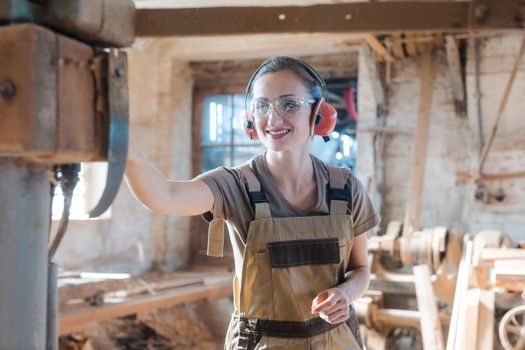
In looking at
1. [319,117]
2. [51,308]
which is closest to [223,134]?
[319,117]

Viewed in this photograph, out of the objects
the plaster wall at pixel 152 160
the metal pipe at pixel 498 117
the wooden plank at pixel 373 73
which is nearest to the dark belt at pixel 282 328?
the metal pipe at pixel 498 117

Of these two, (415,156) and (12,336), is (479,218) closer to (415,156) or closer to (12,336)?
(415,156)

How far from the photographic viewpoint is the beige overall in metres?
1.54

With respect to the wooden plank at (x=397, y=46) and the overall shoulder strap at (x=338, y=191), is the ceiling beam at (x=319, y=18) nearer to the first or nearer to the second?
the overall shoulder strap at (x=338, y=191)

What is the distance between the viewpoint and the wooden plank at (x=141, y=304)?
12.2 feet

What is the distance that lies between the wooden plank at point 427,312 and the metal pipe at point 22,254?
127 inches

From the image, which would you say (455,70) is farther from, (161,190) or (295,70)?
(161,190)

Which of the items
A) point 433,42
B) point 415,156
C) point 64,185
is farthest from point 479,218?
point 64,185

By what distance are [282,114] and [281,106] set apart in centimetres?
2

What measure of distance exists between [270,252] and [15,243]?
2.41 feet

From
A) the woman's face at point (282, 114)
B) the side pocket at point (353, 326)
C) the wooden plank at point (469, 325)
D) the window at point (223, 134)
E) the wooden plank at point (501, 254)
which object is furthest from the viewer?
the window at point (223, 134)

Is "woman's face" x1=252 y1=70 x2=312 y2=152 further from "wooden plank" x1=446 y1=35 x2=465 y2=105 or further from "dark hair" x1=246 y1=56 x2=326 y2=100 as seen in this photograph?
"wooden plank" x1=446 y1=35 x2=465 y2=105

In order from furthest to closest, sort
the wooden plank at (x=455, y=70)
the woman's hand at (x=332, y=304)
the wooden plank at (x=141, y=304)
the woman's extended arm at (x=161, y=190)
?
the wooden plank at (x=455, y=70)
the wooden plank at (x=141, y=304)
the woman's hand at (x=332, y=304)
the woman's extended arm at (x=161, y=190)

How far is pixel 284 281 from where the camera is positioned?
154cm
